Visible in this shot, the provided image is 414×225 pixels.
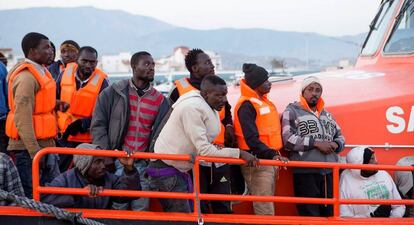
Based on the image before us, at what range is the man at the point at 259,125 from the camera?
3578 mm

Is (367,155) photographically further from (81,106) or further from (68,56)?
(68,56)

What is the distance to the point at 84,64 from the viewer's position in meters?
4.29

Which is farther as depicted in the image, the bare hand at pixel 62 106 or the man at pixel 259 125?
the bare hand at pixel 62 106

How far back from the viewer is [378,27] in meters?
5.60

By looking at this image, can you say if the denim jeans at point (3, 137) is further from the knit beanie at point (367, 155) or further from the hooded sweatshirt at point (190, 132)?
the knit beanie at point (367, 155)

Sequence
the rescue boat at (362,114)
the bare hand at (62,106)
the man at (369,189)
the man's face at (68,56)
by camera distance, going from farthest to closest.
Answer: the man's face at (68,56) → the bare hand at (62,106) → the man at (369,189) → the rescue boat at (362,114)

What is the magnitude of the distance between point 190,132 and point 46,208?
39.9 inches

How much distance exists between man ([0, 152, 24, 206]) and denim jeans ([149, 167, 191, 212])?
0.92 meters

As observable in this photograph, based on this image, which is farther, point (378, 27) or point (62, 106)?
point (378, 27)

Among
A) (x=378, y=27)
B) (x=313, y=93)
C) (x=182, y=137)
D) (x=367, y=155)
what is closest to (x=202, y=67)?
(x=182, y=137)

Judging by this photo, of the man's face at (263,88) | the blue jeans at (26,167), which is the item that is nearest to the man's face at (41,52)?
the blue jeans at (26,167)

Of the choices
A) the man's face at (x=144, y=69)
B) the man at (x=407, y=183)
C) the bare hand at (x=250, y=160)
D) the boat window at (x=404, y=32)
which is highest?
the boat window at (x=404, y=32)

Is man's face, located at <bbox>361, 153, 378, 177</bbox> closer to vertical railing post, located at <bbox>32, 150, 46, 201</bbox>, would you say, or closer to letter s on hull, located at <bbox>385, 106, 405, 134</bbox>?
letter s on hull, located at <bbox>385, 106, 405, 134</bbox>

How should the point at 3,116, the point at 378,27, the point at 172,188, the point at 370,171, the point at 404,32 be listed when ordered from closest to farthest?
the point at 172,188 < the point at 370,171 < the point at 3,116 < the point at 404,32 < the point at 378,27
